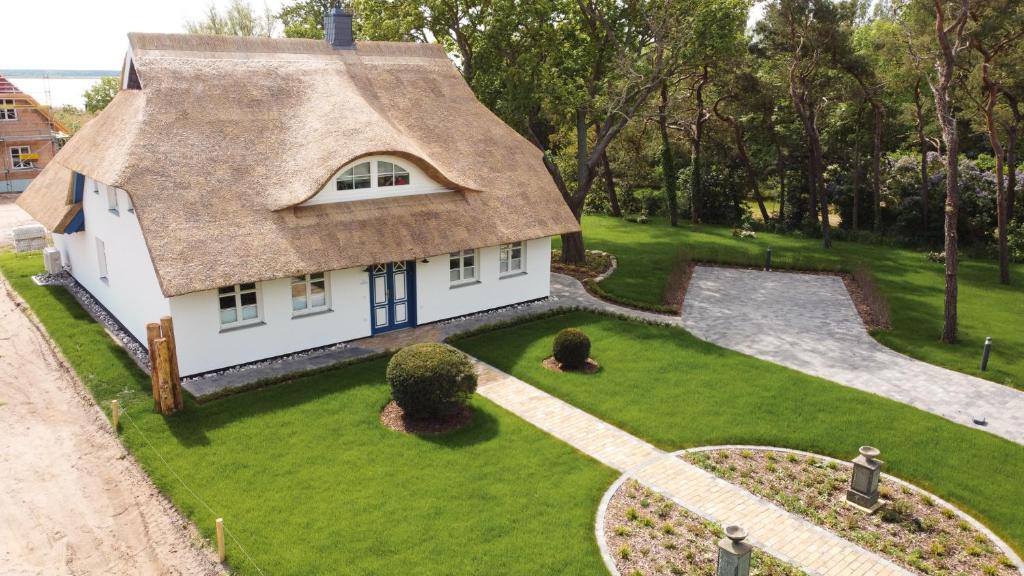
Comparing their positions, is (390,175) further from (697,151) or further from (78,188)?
(697,151)

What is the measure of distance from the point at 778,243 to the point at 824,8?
12.8 metres

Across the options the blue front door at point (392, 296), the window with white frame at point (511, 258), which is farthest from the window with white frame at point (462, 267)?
the blue front door at point (392, 296)

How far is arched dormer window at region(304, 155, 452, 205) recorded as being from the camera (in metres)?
21.4

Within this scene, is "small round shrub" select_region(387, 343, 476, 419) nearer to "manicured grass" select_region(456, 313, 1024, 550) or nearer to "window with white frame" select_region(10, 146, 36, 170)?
"manicured grass" select_region(456, 313, 1024, 550)

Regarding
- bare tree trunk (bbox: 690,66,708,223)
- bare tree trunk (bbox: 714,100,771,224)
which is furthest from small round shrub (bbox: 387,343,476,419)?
bare tree trunk (bbox: 714,100,771,224)

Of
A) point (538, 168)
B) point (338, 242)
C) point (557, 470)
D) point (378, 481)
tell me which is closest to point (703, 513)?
point (557, 470)

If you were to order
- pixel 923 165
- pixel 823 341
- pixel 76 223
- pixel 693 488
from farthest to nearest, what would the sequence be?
pixel 923 165 → pixel 76 223 → pixel 823 341 → pixel 693 488

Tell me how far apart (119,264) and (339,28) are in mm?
11462

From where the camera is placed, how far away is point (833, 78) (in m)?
38.7

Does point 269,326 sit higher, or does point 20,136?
point 20,136

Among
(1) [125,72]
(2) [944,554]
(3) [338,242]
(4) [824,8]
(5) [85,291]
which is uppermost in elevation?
(4) [824,8]

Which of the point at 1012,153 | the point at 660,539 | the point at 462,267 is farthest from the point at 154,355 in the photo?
the point at 1012,153

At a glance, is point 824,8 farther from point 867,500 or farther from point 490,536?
point 490,536

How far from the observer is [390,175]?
22672 mm
